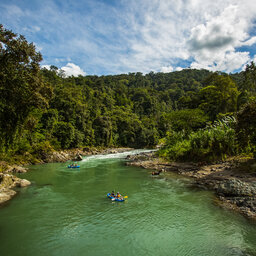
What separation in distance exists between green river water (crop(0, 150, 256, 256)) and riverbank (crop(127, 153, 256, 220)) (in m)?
0.94

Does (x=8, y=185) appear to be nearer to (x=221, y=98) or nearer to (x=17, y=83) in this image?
(x=17, y=83)

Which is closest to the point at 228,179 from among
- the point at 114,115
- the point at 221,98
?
the point at 221,98

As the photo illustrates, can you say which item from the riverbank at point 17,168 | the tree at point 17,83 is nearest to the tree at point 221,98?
the riverbank at point 17,168

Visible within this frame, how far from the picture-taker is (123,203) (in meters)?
12.0

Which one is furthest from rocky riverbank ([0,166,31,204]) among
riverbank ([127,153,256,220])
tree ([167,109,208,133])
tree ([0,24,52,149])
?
tree ([167,109,208,133])

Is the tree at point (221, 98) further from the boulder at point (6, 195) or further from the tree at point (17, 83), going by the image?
the boulder at point (6, 195)

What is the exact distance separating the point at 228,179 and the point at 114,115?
5519 cm

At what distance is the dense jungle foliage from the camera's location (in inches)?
474

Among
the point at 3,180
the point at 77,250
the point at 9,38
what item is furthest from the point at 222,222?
the point at 3,180

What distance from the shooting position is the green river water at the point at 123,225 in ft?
24.2

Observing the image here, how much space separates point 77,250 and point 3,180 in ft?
38.2

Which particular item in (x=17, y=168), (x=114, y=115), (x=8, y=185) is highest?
(x=114, y=115)

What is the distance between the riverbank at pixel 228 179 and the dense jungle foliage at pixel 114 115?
5.54 ft

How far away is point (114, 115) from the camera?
67375mm
